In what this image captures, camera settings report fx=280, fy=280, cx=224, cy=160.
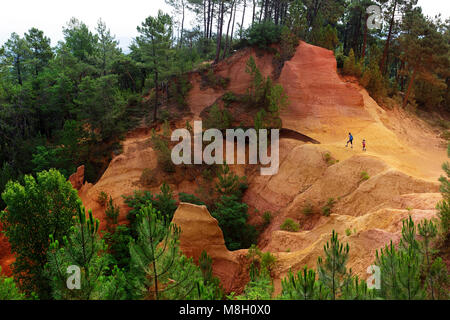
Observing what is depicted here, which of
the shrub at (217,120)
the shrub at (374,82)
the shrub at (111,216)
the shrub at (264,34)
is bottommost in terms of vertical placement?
the shrub at (111,216)

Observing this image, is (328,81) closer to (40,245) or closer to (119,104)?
(119,104)

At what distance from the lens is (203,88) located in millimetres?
33906

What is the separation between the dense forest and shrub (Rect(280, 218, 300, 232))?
3.04 meters

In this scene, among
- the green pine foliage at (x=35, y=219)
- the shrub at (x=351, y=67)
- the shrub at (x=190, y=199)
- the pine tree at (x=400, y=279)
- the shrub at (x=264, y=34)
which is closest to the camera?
the pine tree at (x=400, y=279)

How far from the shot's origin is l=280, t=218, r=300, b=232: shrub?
1695 cm

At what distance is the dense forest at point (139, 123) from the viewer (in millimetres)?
6766

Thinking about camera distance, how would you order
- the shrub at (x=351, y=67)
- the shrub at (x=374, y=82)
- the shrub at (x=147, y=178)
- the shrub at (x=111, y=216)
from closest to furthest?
1. the shrub at (x=111, y=216)
2. the shrub at (x=147, y=178)
3. the shrub at (x=374, y=82)
4. the shrub at (x=351, y=67)

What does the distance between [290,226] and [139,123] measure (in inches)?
835

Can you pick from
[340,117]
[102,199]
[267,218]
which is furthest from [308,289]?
[340,117]

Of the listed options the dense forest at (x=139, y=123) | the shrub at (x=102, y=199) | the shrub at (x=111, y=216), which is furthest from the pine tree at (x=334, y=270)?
the shrub at (x=102, y=199)

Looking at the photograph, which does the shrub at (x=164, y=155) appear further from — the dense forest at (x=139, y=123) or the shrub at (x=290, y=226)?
the shrub at (x=290, y=226)

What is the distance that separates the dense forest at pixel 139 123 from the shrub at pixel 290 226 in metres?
3.04

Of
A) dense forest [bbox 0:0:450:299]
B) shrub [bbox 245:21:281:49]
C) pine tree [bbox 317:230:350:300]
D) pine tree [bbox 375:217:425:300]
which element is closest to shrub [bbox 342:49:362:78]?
dense forest [bbox 0:0:450:299]

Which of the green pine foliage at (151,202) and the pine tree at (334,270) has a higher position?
the pine tree at (334,270)
